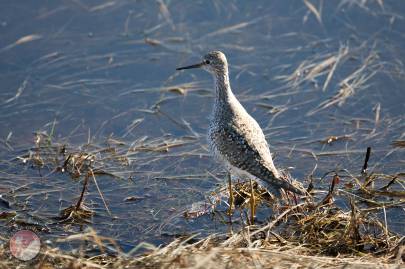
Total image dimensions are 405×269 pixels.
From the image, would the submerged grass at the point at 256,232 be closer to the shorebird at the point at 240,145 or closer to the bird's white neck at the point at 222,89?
the shorebird at the point at 240,145

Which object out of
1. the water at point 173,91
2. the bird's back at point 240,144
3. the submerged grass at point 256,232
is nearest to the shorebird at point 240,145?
the bird's back at point 240,144

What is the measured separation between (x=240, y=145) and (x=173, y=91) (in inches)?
93.2

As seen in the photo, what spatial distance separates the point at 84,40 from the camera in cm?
952

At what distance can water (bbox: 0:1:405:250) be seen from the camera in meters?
7.15

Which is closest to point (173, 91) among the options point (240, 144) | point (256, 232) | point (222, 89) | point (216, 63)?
point (216, 63)

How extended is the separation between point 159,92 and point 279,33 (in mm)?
1844

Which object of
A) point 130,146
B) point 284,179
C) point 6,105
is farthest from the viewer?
point 6,105

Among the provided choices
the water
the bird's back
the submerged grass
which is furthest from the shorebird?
the water

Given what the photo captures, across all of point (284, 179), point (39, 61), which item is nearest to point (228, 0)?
point (39, 61)

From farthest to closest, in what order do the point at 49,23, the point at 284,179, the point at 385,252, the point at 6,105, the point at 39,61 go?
the point at 49,23 → the point at 39,61 → the point at 6,105 → the point at 284,179 → the point at 385,252

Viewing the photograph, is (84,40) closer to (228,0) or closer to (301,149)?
(228,0)

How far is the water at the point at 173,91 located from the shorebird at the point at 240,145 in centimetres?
53

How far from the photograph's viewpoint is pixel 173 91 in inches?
346

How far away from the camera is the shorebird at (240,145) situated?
639cm
